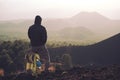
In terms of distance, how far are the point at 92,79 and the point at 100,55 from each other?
15.3m

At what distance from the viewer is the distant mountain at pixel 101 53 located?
3133 cm

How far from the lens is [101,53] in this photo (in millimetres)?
32375

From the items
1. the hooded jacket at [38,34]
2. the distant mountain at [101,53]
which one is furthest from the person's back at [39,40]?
the distant mountain at [101,53]

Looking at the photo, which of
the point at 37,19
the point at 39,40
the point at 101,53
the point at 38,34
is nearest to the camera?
the point at 37,19

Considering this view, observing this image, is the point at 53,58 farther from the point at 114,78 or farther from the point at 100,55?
the point at 114,78

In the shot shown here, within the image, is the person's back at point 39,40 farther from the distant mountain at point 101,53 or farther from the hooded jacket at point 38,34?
the distant mountain at point 101,53

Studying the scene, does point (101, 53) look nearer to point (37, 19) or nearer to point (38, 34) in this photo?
point (38, 34)

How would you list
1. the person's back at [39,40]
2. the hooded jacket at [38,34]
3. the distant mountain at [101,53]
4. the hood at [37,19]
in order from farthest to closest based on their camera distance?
the distant mountain at [101,53] < the hooded jacket at [38,34] < the hood at [37,19] < the person's back at [39,40]

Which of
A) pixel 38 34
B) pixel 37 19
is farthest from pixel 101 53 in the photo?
pixel 37 19

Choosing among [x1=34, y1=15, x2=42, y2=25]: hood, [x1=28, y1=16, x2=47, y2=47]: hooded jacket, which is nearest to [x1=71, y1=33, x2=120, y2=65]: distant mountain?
[x1=28, y1=16, x2=47, y2=47]: hooded jacket

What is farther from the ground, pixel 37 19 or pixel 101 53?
pixel 37 19

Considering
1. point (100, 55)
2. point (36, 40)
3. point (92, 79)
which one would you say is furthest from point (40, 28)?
point (100, 55)

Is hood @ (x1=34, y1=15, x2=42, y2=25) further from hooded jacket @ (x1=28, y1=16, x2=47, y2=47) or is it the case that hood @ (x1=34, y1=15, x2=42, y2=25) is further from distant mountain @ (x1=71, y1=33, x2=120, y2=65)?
distant mountain @ (x1=71, y1=33, x2=120, y2=65)

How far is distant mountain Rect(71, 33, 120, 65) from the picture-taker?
103 ft
